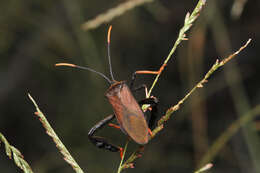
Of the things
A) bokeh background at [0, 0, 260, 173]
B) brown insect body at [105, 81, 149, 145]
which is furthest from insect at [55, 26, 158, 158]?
bokeh background at [0, 0, 260, 173]

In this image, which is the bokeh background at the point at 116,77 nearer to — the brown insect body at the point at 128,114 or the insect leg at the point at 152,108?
the brown insect body at the point at 128,114

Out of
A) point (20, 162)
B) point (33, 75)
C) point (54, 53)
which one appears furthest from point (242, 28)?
point (20, 162)

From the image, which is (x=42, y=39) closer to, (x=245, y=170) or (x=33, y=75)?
(x=33, y=75)

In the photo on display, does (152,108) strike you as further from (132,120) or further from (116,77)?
(116,77)

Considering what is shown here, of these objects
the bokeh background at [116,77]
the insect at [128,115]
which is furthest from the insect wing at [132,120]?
the bokeh background at [116,77]

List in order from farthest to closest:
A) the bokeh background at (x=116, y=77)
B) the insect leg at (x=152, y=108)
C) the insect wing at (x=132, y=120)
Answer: the bokeh background at (x=116, y=77) < the insect leg at (x=152, y=108) < the insect wing at (x=132, y=120)

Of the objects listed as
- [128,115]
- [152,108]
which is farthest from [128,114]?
[152,108]

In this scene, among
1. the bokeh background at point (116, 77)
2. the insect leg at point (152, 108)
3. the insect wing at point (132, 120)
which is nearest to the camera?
the insect wing at point (132, 120)
